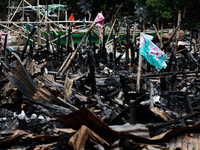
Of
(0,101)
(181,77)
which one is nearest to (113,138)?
(0,101)

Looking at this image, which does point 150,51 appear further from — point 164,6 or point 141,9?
point 141,9

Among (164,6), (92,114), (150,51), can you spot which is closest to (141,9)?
(164,6)

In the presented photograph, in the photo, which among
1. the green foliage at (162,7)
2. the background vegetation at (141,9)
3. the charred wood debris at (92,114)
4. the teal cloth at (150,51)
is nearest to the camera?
the charred wood debris at (92,114)

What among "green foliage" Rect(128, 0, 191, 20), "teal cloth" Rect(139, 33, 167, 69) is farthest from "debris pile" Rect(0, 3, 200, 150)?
"green foliage" Rect(128, 0, 191, 20)

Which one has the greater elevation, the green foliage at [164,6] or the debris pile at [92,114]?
the green foliage at [164,6]

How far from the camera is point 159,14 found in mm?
25109

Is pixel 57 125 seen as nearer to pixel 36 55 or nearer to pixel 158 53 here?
pixel 158 53

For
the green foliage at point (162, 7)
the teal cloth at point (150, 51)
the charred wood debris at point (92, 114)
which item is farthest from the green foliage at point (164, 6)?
the teal cloth at point (150, 51)

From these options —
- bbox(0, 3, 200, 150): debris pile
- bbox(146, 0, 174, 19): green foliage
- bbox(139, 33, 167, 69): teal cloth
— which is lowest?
bbox(0, 3, 200, 150): debris pile

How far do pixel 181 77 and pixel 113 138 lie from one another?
5047 mm

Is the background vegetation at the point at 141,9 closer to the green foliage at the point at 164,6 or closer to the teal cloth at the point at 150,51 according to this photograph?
the green foliage at the point at 164,6

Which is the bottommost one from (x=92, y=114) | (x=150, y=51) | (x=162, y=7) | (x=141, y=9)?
(x=92, y=114)

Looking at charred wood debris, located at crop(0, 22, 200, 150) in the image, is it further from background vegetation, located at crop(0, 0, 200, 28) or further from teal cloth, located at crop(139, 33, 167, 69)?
background vegetation, located at crop(0, 0, 200, 28)

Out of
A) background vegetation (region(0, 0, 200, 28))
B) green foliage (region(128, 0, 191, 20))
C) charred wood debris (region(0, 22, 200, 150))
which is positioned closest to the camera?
charred wood debris (region(0, 22, 200, 150))
